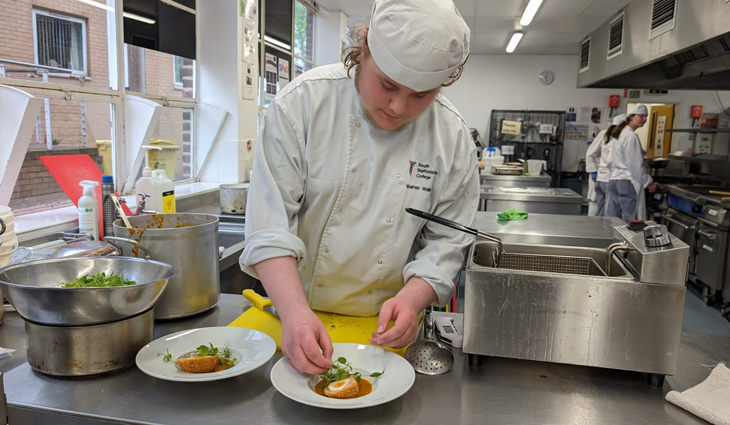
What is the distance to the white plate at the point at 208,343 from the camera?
38.7 inches

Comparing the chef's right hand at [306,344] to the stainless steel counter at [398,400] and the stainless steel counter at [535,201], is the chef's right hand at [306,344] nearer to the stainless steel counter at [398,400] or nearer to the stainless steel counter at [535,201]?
the stainless steel counter at [398,400]

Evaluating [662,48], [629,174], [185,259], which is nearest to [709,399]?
[185,259]

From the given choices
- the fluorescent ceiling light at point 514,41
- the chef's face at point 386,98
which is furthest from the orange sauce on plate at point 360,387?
the fluorescent ceiling light at point 514,41

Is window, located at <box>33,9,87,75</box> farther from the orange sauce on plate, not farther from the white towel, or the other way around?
the white towel

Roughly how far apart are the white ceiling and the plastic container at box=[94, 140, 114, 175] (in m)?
2.98

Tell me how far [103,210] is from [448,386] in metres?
1.67

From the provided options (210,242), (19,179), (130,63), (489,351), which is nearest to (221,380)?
(210,242)

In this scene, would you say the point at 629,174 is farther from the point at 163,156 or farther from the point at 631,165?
the point at 163,156

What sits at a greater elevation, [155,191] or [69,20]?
[69,20]

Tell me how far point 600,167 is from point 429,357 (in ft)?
20.2

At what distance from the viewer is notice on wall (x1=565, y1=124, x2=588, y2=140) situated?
9.76 metres

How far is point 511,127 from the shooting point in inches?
365

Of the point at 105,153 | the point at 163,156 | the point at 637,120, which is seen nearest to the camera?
the point at 105,153

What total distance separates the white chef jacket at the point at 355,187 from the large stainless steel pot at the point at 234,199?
1819mm
